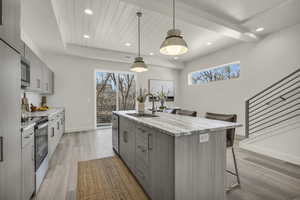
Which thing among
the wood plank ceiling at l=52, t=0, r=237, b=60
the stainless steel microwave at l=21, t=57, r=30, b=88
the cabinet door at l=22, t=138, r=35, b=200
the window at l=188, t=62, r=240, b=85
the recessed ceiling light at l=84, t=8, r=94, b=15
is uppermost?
the wood plank ceiling at l=52, t=0, r=237, b=60

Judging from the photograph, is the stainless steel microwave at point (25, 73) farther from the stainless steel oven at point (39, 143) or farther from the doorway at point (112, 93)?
the doorway at point (112, 93)

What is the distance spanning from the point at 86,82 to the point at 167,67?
3.69 m

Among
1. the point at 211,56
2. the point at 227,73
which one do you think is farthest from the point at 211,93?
the point at 211,56

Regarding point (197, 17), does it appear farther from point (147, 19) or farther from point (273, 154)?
point (273, 154)

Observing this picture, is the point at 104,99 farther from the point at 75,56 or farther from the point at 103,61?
the point at 75,56

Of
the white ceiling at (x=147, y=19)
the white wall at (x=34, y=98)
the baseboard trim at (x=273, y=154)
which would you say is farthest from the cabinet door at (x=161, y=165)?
the white wall at (x=34, y=98)

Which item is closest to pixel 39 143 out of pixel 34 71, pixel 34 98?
pixel 34 71

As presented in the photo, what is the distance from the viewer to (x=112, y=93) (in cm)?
564

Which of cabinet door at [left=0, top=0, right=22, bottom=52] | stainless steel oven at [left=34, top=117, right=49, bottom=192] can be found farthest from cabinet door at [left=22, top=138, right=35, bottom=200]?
cabinet door at [left=0, top=0, right=22, bottom=52]

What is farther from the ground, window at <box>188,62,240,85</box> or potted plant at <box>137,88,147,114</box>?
window at <box>188,62,240,85</box>

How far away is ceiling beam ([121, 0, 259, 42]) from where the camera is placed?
2.26 m

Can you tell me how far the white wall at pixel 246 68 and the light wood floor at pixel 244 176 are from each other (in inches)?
72.5

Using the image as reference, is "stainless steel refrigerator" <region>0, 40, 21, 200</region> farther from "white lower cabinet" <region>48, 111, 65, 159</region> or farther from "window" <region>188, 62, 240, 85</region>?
"window" <region>188, 62, 240, 85</region>

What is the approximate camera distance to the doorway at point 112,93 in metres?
5.41
